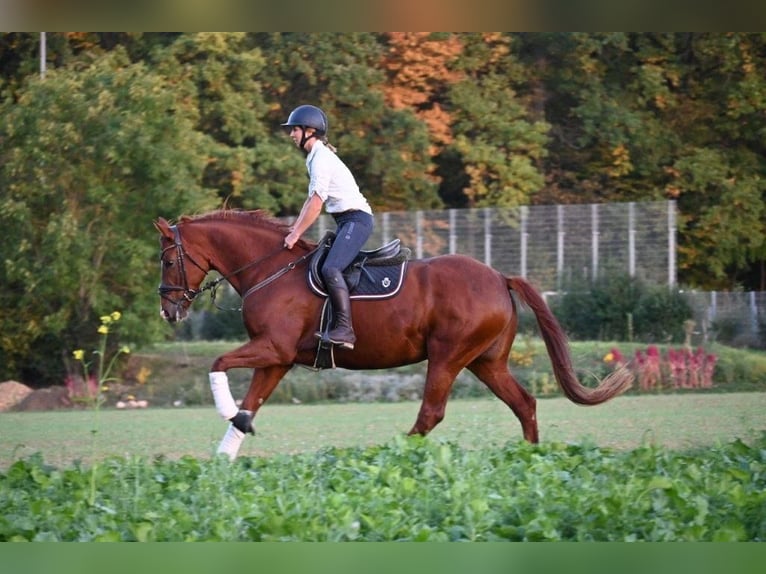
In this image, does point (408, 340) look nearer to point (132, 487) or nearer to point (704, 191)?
point (132, 487)

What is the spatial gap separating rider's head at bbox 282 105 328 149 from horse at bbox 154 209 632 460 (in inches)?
35.3

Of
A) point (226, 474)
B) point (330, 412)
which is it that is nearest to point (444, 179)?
point (330, 412)

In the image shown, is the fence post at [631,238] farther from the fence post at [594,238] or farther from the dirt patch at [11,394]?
the dirt patch at [11,394]

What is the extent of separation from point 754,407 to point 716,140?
14.1 meters

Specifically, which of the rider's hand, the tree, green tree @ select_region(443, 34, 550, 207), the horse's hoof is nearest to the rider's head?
the rider's hand

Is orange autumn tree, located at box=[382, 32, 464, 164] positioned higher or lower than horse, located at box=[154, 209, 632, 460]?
higher

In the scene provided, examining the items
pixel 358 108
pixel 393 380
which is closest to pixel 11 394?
pixel 393 380

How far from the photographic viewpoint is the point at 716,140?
101ft

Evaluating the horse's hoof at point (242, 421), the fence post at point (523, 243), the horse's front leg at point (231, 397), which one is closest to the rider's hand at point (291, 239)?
the horse's front leg at point (231, 397)

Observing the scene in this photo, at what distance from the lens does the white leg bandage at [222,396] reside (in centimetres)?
1018

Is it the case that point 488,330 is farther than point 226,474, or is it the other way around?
point 488,330

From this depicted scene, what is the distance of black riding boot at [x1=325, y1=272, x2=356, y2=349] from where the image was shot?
10.6 metres

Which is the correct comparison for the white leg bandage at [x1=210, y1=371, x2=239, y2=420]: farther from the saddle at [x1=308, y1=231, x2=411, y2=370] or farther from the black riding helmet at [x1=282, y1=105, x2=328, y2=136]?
the black riding helmet at [x1=282, y1=105, x2=328, y2=136]

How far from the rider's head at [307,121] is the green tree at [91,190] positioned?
1255cm
